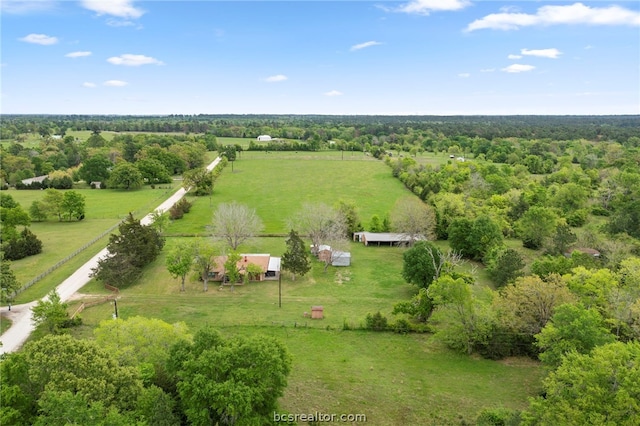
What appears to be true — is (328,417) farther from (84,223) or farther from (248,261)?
(84,223)

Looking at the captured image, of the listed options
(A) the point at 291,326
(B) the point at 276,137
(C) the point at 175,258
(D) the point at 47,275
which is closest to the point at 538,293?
(A) the point at 291,326

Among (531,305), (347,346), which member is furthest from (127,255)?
(531,305)

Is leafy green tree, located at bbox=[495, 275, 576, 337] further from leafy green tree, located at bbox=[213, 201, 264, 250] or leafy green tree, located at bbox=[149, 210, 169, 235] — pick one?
leafy green tree, located at bbox=[149, 210, 169, 235]

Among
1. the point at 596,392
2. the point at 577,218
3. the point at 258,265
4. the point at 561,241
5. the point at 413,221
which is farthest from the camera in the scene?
the point at 577,218

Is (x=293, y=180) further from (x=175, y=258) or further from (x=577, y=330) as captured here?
(x=577, y=330)

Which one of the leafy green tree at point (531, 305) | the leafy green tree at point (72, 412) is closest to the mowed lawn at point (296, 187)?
the leafy green tree at point (531, 305)

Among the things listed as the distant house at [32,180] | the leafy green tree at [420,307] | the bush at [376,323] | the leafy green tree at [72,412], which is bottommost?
the bush at [376,323]

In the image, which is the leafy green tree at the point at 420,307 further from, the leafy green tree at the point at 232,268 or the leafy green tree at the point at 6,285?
the leafy green tree at the point at 6,285
